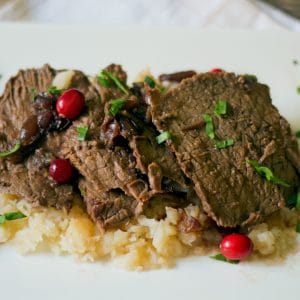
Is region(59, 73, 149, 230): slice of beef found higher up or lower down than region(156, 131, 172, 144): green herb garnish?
lower down

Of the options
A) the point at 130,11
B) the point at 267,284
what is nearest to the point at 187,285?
the point at 267,284

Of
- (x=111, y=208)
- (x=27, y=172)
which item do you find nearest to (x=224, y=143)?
(x=111, y=208)

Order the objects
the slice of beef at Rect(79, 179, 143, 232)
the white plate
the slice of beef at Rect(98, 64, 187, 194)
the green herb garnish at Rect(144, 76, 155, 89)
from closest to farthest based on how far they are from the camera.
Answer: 1. the slice of beef at Rect(98, 64, 187, 194)
2. the slice of beef at Rect(79, 179, 143, 232)
3. the green herb garnish at Rect(144, 76, 155, 89)
4. the white plate

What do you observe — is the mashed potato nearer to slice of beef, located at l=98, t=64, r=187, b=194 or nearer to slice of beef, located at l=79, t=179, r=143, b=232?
slice of beef, located at l=79, t=179, r=143, b=232

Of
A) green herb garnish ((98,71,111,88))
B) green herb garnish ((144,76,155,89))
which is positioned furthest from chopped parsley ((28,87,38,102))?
green herb garnish ((144,76,155,89))

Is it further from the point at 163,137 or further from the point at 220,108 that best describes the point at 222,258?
the point at 220,108

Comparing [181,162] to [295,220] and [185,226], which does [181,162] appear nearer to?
[185,226]

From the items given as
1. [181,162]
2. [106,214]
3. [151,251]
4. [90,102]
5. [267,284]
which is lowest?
[267,284]
